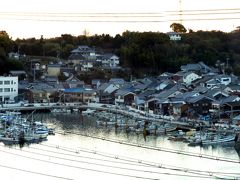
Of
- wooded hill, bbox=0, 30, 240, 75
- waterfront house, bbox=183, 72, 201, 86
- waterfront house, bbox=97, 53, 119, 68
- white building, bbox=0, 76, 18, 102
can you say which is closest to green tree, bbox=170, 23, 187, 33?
wooded hill, bbox=0, 30, 240, 75

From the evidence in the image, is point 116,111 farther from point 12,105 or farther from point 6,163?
point 6,163

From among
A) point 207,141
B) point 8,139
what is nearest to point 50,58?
point 8,139

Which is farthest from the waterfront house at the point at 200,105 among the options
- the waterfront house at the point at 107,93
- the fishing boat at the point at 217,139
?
the waterfront house at the point at 107,93

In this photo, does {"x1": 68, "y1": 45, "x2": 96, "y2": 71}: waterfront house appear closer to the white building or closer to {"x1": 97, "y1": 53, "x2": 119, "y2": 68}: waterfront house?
{"x1": 97, "y1": 53, "x2": 119, "y2": 68}: waterfront house

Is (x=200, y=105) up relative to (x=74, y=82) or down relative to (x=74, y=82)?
down

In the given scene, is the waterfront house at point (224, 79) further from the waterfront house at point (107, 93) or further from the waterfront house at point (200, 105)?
the waterfront house at point (107, 93)

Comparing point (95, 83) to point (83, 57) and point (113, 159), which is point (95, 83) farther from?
point (113, 159)

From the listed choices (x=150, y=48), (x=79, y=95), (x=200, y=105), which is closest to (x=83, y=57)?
(x=150, y=48)
